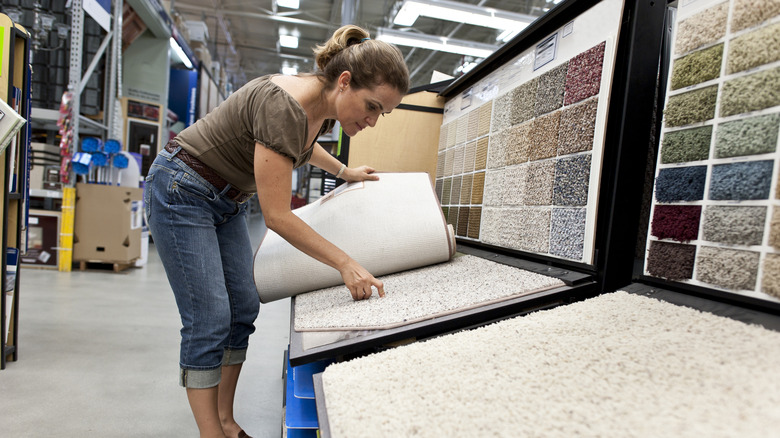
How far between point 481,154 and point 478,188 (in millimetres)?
109

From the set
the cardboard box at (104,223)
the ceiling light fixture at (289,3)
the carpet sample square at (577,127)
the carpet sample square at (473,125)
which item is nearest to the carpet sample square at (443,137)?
the carpet sample square at (473,125)

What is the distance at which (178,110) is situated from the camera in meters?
7.02

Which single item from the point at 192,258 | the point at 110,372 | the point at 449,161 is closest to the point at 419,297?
the point at 192,258

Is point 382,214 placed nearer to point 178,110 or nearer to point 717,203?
point 717,203

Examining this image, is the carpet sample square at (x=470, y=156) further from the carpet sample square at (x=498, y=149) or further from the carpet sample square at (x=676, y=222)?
the carpet sample square at (x=676, y=222)

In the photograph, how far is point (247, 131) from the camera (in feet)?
3.21

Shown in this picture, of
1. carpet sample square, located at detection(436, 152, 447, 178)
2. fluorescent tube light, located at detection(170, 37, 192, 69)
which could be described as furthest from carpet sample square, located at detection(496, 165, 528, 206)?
fluorescent tube light, located at detection(170, 37, 192, 69)

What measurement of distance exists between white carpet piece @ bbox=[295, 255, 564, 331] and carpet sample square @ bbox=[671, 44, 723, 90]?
398mm

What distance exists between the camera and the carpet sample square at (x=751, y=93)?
55 centimetres

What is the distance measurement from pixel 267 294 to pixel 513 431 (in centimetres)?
93

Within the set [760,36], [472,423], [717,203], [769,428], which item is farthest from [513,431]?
[760,36]

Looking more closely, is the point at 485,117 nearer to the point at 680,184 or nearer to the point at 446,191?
the point at 446,191

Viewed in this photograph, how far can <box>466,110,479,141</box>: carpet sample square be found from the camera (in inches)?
56.2

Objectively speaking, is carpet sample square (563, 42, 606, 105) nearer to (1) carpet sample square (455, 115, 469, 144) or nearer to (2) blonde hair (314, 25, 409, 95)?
(2) blonde hair (314, 25, 409, 95)
